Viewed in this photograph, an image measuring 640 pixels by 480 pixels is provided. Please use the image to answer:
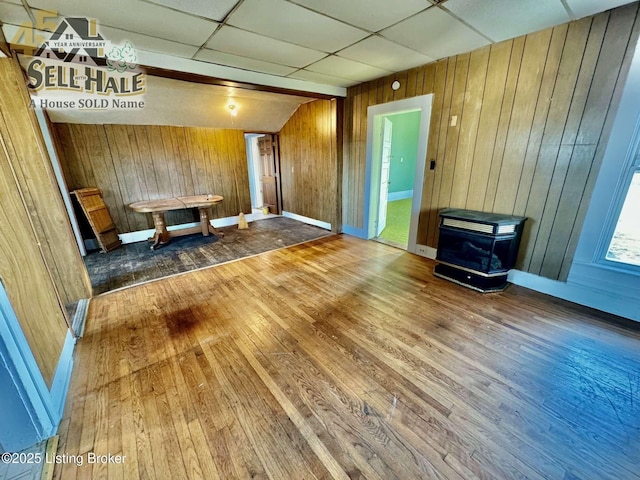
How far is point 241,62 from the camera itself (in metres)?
3.03

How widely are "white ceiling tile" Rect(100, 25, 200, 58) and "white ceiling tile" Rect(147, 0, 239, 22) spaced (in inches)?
26.9

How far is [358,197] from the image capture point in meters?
4.59

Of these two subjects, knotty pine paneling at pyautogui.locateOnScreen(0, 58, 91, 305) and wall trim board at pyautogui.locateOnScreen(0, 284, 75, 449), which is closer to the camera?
wall trim board at pyautogui.locateOnScreen(0, 284, 75, 449)

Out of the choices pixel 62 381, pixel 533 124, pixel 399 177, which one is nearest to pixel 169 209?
pixel 62 381

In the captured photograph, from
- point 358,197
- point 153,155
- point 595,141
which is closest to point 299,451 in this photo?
point 595,141

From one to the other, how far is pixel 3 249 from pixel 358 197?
13.5 feet

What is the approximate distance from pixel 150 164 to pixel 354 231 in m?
4.03

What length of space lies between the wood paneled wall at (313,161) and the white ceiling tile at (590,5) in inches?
118

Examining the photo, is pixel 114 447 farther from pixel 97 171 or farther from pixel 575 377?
pixel 97 171

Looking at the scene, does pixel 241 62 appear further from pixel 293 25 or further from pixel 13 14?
pixel 13 14

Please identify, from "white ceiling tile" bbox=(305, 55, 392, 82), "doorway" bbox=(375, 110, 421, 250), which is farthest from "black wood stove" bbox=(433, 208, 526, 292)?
"white ceiling tile" bbox=(305, 55, 392, 82)

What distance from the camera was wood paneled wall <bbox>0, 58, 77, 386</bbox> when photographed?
1.47m

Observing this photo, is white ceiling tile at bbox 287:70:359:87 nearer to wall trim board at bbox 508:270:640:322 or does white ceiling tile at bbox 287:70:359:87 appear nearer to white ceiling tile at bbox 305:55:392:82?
white ceiling tile at bbox 305:55:392:82

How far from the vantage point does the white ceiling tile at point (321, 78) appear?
3496 millimetres
